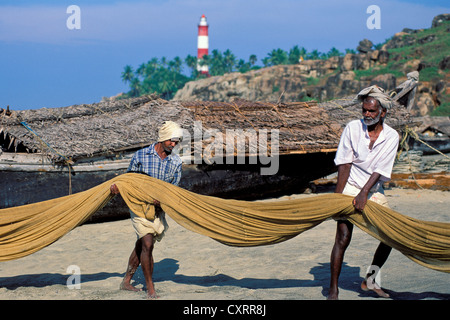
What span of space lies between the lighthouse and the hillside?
85.8 ft

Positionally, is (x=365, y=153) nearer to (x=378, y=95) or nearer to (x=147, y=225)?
(x=378, y=95)

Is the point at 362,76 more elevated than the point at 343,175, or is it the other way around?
the point at 362,76

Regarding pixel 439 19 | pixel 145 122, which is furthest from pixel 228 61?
pixel 145 122

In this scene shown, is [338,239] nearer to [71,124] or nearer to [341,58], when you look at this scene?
[71,124]

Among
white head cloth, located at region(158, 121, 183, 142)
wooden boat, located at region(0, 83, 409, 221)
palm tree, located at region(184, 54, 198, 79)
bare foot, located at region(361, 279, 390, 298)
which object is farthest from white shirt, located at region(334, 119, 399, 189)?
palm tree, located at region(184, 54, 198, 79)

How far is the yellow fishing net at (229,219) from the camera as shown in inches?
179

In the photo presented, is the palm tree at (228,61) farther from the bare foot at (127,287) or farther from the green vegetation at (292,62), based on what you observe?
the bare foot at (127,287)

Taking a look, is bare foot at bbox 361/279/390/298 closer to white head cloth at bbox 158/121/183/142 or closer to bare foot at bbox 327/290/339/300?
bare foot at bbox 327/290/339/300

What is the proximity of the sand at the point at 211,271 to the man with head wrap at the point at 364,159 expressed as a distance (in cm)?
59

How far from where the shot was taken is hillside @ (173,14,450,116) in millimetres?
38062

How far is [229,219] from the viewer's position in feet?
15.8

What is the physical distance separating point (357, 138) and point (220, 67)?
9265 cm

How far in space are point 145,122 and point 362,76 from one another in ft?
125

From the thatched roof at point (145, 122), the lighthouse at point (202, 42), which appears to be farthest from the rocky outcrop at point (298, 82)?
the thatched roof at point (145, 122)
